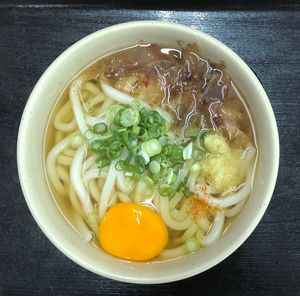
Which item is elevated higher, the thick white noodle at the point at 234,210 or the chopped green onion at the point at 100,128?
the chopped green onion at the point at 100,128

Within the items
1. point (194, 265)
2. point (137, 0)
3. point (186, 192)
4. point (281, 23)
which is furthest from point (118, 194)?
point (281, 23)

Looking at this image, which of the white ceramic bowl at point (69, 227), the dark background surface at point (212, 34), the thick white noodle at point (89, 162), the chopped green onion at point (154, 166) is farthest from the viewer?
the dark background surface at point (212, 34)

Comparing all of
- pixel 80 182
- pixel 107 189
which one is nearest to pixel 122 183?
pixel 107 189

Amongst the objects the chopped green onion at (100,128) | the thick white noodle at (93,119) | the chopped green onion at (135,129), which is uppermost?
the chopped green onion at (135,129)

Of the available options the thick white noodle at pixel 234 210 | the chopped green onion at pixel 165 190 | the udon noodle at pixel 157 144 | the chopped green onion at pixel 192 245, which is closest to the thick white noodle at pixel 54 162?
the udon noodle at pixel 157 144

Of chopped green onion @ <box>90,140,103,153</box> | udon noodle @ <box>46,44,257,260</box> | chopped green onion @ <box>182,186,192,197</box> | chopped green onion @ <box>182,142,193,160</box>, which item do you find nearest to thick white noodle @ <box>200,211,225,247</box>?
udon noodle @ <box>46,44,257,260</box>

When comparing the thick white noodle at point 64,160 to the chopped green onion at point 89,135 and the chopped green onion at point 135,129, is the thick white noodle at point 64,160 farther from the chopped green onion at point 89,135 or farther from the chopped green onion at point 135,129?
the chopped green onion at point 135,129

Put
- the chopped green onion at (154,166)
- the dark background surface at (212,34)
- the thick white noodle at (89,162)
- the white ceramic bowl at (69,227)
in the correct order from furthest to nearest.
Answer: the dark background surface at (212,34) < the thick white noodle at (89,162) < the chopped green onion at (154,166) < the white ceramic bowl at (69,227)

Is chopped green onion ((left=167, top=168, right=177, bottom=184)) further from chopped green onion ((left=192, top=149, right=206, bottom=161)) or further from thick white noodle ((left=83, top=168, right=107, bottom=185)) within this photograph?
thick white noodle ((left=83, top=168, right=107, bottom=185))
